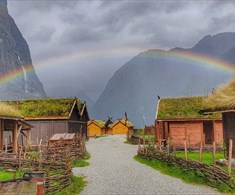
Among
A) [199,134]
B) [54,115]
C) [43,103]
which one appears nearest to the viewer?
[199,134]

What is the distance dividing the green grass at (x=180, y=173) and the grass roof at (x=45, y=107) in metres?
16.7

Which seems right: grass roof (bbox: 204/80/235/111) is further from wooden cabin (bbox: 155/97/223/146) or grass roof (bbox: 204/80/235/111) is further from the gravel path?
wooden cabin (bbox: 155/97/223/146)

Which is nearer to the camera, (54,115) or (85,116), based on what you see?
(54,115)

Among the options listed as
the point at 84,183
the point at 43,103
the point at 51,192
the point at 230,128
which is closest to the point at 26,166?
the point at 84,183

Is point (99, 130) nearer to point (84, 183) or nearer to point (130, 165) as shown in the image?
point (130, 165)

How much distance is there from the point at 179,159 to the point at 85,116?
114 feet

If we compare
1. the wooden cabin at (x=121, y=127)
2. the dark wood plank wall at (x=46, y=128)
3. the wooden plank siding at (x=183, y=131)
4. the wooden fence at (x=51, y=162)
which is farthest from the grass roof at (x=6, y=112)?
the wooden cabin at (x=121, y=127)

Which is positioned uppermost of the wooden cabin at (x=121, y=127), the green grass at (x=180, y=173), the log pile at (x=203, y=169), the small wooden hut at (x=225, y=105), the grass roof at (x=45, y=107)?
the grass roof at (x=45, y=107)

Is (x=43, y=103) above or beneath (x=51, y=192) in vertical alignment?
above

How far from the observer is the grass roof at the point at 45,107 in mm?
39312

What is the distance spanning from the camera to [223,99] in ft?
57.5

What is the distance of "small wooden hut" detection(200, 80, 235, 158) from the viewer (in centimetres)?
1702

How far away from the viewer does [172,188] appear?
1453cm

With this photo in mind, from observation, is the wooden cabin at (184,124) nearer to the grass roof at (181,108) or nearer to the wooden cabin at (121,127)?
the grass roof at (181,108)
